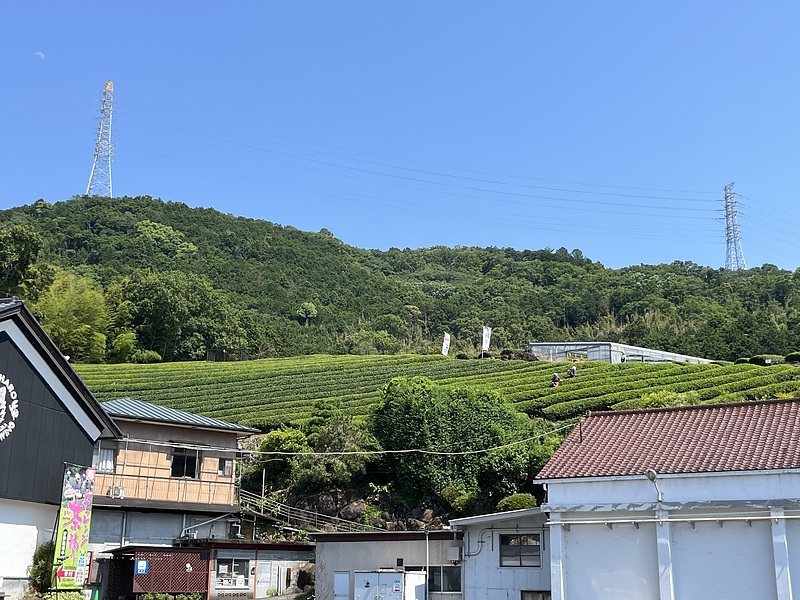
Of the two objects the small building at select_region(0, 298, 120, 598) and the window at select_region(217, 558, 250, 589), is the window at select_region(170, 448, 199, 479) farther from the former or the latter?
the small building at select_region(0, 298, 120, 598)

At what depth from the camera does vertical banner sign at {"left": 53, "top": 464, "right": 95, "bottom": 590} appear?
2072cm

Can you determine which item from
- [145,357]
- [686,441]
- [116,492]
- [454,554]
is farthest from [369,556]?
[145,357]

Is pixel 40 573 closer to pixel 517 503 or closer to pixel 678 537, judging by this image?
pixel 517 503

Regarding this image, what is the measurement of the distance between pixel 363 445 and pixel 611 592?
1928cm

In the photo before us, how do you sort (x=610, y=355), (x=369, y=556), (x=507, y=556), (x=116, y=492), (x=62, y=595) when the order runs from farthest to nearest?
1. (x=610, y=355)
2. (x=116, y=492)
3. (x=369, y=556)
4. (x=507, y=556)
5. (x=62, y=595)

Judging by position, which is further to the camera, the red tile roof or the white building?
the red tile roof

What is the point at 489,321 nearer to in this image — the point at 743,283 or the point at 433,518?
the point at 743,283

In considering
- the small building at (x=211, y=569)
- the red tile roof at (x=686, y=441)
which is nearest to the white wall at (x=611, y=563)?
the red tile roof at (x=686, y=441)

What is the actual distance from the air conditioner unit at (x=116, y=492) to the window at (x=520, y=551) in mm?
12135

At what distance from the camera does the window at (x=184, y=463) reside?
91.9 feet

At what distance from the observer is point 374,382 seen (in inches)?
2410

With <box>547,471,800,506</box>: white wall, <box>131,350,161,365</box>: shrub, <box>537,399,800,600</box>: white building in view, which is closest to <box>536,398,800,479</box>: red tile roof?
<box>537,399,800,600</box>: white building

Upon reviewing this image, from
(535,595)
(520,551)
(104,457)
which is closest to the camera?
(535,595)

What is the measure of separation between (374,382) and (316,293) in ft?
203
